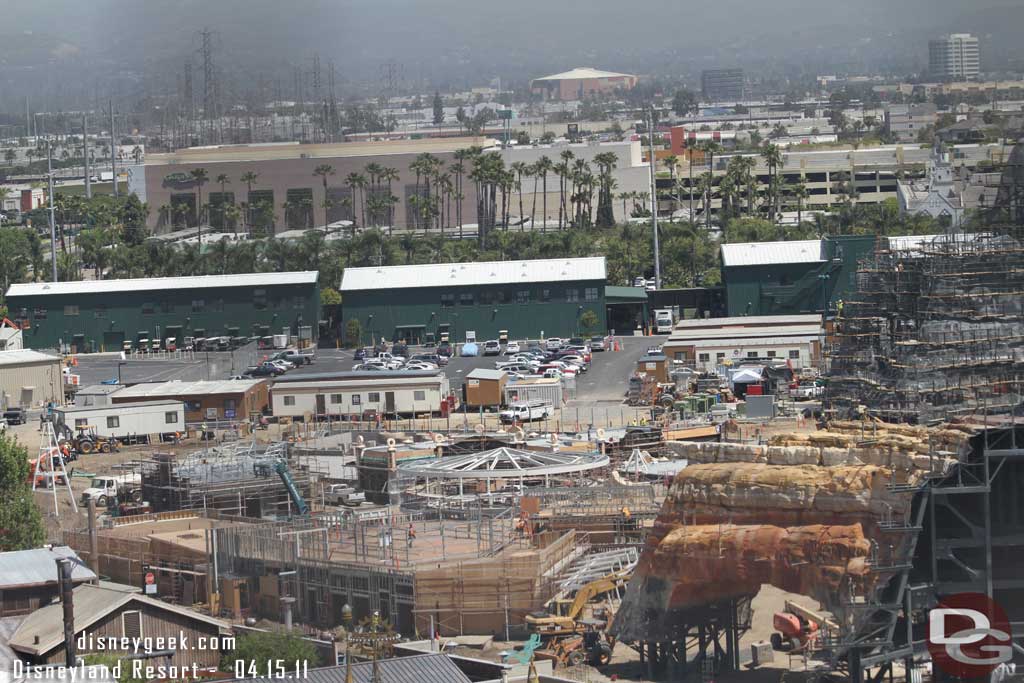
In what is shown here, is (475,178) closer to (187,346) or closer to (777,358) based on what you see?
(187,346)

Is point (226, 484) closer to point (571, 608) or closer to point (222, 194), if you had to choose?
point (571, 608)

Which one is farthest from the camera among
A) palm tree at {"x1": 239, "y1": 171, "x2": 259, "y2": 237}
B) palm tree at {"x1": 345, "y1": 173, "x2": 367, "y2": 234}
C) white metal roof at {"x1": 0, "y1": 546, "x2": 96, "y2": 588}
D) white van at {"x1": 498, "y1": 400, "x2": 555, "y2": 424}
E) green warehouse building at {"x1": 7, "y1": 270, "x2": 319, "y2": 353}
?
palm tree at {"x1": 239, "y1": 171, "x2": 259, "y2": 237}

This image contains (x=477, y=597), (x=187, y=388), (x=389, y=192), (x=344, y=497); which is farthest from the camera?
(x=389, y=192)

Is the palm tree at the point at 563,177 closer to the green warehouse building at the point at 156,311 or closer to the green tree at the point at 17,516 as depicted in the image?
the green warehouse building at the point at 156,311

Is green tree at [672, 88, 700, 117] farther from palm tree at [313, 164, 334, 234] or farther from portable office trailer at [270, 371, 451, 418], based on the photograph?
portable office trailer at [270, 371, 451, 418]

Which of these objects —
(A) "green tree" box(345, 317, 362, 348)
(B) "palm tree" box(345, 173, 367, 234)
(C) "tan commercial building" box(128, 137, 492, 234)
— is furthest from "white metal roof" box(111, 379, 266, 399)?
(C) "tan commercial building" box(128, 137, 492, 234)

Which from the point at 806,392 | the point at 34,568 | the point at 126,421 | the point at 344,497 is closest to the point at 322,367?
the point at 126,421
